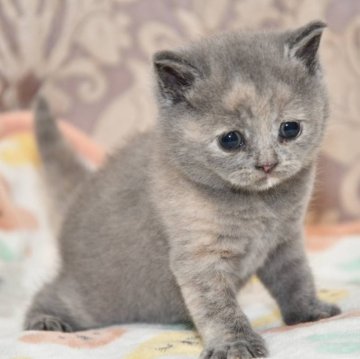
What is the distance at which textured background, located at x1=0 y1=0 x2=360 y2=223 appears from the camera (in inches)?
104

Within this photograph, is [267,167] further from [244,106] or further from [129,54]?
[129,54]

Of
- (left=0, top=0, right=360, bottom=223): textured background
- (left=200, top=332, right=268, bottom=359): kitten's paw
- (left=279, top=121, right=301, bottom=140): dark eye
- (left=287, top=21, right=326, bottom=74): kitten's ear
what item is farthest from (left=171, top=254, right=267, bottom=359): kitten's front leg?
(left=0, top=0, right=360, bottom=223): textured background

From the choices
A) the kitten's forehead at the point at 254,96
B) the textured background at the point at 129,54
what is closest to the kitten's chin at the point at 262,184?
the kitten's forehead at the point at 254,96

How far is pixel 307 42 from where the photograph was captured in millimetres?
1571

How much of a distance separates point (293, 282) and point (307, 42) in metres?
0.56

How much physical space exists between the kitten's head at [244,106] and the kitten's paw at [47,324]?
543mm

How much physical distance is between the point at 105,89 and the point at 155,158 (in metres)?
1.04

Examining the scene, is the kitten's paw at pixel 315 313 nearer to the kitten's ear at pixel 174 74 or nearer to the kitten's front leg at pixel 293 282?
the kitten's front leg at pixel 293 282

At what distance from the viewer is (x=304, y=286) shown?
1.72m

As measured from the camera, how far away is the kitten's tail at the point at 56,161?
235 cm

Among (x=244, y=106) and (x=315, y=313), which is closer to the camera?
(x=244, y=106)

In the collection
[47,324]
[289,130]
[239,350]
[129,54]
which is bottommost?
[239,350]

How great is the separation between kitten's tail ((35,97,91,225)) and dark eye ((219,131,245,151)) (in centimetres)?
94

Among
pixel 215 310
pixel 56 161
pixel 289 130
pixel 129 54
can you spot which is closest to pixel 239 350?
pixel 215 310
